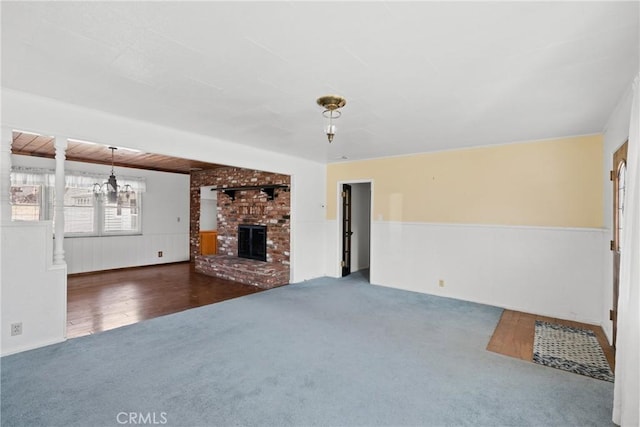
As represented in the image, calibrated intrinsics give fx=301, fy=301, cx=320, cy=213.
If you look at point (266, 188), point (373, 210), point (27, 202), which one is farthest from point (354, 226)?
point (27, 202)

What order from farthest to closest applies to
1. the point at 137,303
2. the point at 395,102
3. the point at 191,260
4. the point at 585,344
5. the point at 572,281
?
1. the point at 191,260
2. the point at 137,303
3. the point at 572,281
4. the point at 585,344
5. the point at 395,102

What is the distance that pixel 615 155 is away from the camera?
3273 millimetres

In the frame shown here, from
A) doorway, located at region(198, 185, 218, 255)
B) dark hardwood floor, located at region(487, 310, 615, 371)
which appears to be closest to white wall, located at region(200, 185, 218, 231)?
doorway, located at region(198, 185, 218, 255)

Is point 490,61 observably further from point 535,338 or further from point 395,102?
point 535,338

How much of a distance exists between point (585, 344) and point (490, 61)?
3.15 m

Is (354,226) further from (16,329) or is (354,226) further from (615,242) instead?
(16,329)

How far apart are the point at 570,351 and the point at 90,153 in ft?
25.8

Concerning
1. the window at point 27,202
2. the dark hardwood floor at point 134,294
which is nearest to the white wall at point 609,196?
the dark hardwood floor at point 134,294

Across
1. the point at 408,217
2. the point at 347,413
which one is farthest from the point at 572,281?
the point at 347,413

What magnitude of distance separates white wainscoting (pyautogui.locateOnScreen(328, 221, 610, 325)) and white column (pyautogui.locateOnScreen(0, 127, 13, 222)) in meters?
5.01

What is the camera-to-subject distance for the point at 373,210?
5.84 meters

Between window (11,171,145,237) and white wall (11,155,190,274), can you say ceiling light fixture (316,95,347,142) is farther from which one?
white wall (11,155,190,274)

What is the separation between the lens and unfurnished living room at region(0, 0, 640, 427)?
1839 millimetres

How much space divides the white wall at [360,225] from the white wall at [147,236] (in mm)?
4673
